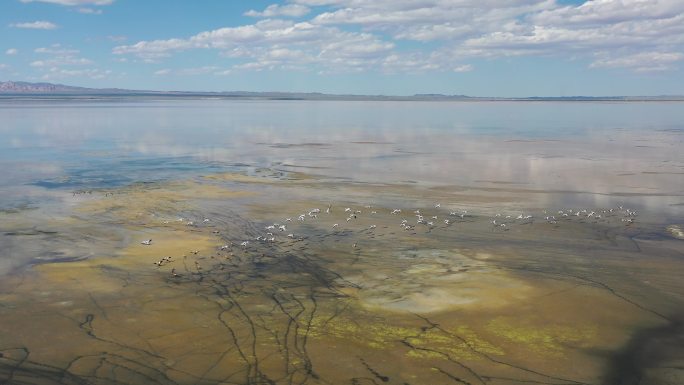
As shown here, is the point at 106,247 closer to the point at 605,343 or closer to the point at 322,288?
the point at 322,288

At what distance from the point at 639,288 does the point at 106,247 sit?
15946 millimetres

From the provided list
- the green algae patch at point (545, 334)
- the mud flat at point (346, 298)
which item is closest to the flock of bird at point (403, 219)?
the mud flat at point (346, 298)

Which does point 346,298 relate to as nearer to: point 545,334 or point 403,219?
point 545,334

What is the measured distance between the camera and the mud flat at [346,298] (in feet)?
38.2

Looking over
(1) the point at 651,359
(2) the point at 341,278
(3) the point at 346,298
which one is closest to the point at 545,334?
(1) the point at 651,359

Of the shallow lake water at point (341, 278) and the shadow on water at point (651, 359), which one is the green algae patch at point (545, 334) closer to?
the shallow lake water at point (341, 278)

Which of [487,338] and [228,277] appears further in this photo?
[228,277]

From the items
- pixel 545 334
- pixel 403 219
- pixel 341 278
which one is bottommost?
pixel 545 334

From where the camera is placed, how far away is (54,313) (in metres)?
14.1

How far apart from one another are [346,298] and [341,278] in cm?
158

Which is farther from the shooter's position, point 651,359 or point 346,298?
point 346,298

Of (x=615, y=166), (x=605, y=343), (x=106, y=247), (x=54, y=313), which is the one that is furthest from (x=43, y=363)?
(x=615, y=166)

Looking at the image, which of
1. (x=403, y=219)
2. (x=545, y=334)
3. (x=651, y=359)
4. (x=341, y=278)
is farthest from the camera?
(x=403, y=219)

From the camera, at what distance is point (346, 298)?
1520 cm
